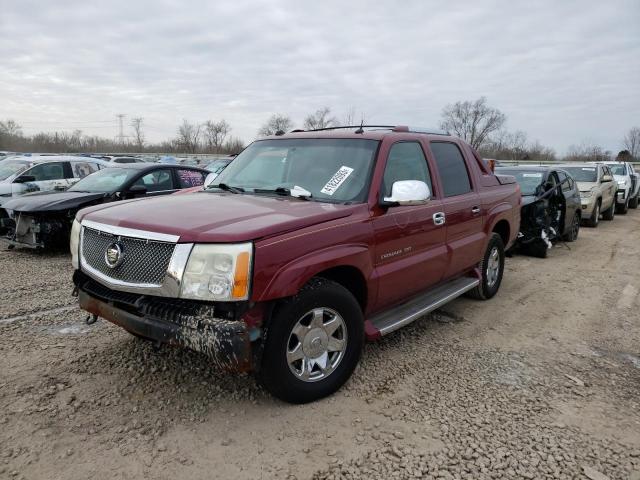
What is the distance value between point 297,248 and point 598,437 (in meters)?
2.18

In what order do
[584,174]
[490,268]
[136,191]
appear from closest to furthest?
[490,268], [136,191], [584,174]

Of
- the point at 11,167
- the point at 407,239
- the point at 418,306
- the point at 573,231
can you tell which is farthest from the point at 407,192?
the point at 11,167

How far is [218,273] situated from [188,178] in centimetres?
679

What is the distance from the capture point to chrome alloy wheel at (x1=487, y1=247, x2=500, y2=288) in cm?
554

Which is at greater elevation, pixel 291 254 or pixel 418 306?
pixel 291 254

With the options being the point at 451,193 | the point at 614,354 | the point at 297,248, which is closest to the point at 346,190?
the point at 297,248

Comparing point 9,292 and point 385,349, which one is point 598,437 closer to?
point 385,349

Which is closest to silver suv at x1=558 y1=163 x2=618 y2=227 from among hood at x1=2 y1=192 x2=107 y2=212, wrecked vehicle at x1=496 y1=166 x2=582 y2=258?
wrecked vehicle at x1=496 y1=166 x2=582 y2=258

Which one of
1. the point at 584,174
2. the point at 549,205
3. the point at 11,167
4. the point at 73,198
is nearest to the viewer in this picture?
the point at 73,198

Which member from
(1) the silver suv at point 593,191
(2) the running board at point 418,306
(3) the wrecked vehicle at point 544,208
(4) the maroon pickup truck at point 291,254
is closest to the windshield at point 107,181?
(4) the maroon pickup truck at point 291,254

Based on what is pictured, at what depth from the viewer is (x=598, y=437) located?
9.59 feet

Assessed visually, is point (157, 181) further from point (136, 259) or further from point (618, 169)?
point (618, 169)

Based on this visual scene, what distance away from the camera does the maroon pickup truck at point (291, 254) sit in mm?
2732

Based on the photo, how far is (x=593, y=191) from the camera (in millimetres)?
12359
